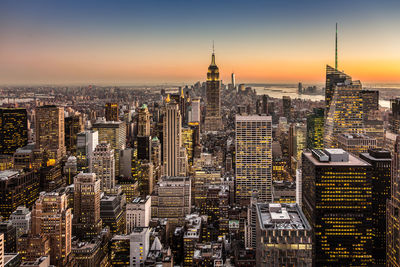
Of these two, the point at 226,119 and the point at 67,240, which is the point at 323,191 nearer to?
the point at 67,240

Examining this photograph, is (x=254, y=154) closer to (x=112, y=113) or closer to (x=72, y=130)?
(x=112, y=113)

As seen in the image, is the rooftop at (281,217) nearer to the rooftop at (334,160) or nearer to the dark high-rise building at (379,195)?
the rooftop at (334,160)

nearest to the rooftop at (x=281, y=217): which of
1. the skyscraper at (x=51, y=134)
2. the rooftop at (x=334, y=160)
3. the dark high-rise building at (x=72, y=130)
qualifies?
the rooftop at (x=334, y=160)

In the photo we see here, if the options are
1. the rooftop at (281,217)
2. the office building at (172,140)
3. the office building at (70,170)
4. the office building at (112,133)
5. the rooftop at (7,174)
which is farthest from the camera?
the office building at (172,140)

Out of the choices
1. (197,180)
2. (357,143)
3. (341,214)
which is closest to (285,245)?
(341,214)

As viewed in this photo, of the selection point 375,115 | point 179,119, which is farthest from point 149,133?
point 375,115

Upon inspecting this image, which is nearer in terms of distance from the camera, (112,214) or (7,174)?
(112,214)
